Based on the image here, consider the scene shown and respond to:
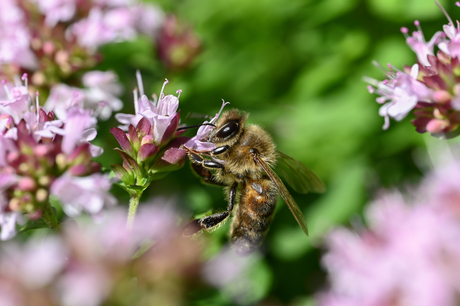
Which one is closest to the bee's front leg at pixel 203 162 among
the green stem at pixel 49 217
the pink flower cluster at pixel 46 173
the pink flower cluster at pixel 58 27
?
the pink flower cluster at pixel 46 173

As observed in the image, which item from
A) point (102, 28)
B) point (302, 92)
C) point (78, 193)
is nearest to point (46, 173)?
point (78, 193)

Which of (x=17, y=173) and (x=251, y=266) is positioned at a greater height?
(x=17, y=173)

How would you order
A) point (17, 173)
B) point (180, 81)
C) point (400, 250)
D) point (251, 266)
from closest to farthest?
point (400, 250) < point (17, 173) < point (251, 266) < point (180, 81)

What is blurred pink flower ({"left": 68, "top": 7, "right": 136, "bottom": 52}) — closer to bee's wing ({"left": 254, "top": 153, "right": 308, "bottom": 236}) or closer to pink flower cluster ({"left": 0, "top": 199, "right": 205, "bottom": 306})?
bee's wing ({"left": 254, "top": 153, "right": 308, "bottom": 236})

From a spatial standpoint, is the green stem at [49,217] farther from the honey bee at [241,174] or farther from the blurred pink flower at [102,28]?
the blurred pink flower at [102,28]

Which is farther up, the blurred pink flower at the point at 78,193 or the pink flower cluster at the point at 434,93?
the pink flower cluster at the point at 434,93

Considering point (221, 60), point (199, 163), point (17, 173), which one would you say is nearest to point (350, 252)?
point (199, 163)

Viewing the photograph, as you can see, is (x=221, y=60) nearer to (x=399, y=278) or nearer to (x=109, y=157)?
(x=109, y=157)

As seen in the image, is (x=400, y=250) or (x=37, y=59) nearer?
(x=400, y=250)
